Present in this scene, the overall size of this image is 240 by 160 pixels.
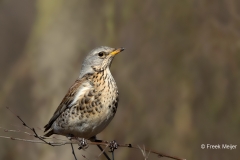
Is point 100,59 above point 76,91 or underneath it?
above

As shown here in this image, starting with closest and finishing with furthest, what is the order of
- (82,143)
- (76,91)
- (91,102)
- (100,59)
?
(82,143) → (91,102) → (76,91) → (100,59)

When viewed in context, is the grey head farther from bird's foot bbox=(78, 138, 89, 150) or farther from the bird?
bird's foot bbox=(78, 138, 89, 150)

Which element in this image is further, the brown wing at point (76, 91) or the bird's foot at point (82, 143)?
the brown wing at point (76, 91)

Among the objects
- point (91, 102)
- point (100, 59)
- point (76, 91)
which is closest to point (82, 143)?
point (91, 102)

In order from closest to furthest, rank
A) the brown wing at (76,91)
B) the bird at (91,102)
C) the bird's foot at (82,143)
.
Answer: the bird's foot at (82,143) < the bird at (91,102) < the brown wing at (76,91)

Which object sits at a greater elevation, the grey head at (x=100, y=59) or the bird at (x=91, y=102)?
the grey head at (x=100, y=59)

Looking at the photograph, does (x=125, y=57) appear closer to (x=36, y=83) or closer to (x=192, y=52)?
(x=192, y=52)

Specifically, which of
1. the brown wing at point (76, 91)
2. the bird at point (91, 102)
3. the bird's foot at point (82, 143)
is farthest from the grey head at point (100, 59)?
the bird's foot at point (82, 143)

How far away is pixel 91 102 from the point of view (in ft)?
15.6

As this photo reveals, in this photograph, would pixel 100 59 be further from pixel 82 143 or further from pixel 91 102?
pixel 82 143

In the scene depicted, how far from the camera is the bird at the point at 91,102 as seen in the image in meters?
4.75

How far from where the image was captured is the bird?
15.6 feet

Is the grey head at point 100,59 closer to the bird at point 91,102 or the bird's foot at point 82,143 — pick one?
the bird at point 91,102

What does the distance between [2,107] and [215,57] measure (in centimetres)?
269
